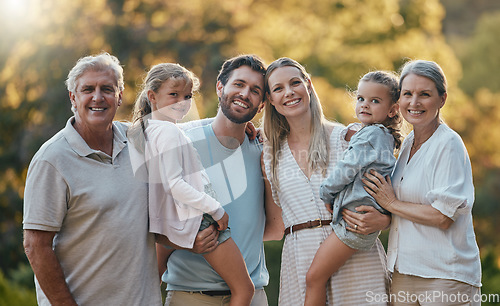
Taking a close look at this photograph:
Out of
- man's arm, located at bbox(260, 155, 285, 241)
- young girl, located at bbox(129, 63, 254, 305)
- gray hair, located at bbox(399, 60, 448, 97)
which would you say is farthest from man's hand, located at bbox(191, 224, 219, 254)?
gray hair, located at bbox(399, 60, 448, 97)

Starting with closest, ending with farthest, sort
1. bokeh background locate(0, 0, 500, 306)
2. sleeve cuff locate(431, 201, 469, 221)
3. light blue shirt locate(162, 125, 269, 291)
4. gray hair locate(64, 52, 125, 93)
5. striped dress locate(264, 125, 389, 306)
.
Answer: sleeve cuff locate(431, 201, 469, 221) → gray hair locate(64, 52, 125, 93) → striped dress locate(264, 125, 389, 306) → light blue shirt locate(162, 125, 269, 291) → bokeh background locate(0, 0, 500, 306)

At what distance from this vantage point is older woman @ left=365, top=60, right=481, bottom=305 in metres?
3.03

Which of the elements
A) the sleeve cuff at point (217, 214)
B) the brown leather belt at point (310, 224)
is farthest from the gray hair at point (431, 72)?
the sleeve cuff at point (217, 214)

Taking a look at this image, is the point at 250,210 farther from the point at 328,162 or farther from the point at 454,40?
the point at 454,40

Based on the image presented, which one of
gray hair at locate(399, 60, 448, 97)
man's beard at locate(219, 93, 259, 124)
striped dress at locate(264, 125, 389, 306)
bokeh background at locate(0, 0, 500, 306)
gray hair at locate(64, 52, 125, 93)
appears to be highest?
bokeh background at locate(0, 0, 500, 306)

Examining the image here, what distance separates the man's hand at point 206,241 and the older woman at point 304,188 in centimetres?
55

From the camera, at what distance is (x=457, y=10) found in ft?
105

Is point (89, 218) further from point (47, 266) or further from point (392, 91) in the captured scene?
point (392, 91)

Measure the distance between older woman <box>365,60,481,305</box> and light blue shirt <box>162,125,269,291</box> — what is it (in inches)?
31.9

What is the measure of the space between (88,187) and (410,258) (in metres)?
1.74

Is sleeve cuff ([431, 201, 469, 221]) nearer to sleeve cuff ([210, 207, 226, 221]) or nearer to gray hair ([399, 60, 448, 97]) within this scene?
gray hair ([399, 60, 448, 97])

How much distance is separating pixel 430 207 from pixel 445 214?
90 mm

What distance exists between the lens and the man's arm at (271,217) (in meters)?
3.82

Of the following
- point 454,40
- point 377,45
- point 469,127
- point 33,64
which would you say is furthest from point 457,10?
point 33,64
